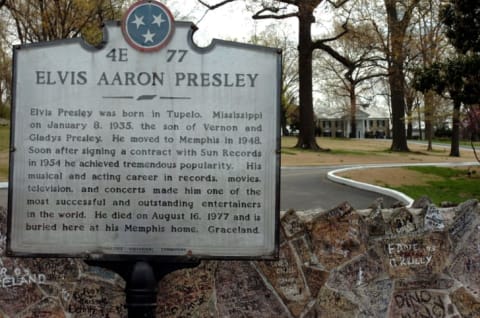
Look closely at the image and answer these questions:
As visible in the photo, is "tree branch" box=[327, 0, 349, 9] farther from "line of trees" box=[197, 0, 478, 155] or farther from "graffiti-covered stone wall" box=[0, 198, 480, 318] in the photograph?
"graffiti-covered stone wall" box=[0, 198, 480, 318]

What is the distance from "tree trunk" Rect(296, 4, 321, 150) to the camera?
32.7 metres

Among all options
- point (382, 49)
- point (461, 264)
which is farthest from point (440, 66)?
point (382, 49)

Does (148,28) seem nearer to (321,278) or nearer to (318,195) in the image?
(321,278)

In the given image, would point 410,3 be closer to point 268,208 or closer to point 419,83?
point 419,83

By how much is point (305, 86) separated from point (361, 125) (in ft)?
263


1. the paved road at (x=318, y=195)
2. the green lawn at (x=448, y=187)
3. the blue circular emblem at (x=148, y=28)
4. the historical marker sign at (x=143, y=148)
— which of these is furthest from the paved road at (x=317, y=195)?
the blue circular emblem at (x=148, y=28)

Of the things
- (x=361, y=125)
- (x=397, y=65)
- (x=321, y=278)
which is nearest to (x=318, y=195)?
(x=321, y=278)

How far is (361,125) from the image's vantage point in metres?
111

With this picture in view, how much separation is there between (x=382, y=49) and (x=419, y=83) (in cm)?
1558

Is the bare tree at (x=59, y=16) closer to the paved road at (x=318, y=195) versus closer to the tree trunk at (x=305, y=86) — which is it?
the tree trunk at (x=305, y=86)

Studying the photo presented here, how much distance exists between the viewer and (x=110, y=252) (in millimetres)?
3615

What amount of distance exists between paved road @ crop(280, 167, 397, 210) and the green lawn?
105 centimetres

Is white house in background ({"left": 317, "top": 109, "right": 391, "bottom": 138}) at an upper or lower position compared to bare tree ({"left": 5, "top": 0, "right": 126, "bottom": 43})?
lower

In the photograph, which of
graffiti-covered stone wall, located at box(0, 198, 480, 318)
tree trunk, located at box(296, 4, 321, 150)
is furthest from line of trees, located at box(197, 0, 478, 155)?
graffiti-covered stone wall, located at box(0, 198, 480, 318)
